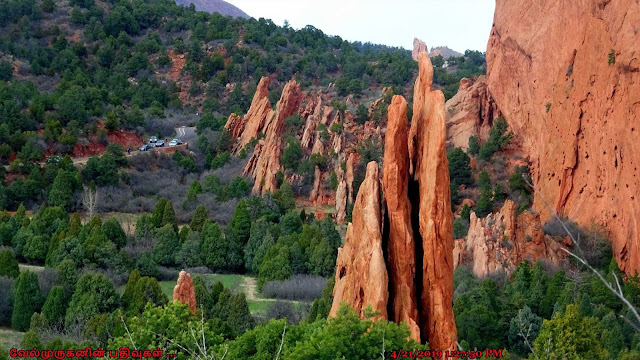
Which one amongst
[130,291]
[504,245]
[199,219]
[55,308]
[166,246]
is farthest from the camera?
[199,219]

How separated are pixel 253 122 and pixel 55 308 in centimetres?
3050

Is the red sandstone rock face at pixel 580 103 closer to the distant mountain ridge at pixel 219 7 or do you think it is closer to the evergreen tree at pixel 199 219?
the evergreen tree at pixel 199 219

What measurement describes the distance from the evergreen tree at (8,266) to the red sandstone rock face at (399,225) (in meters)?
16.2

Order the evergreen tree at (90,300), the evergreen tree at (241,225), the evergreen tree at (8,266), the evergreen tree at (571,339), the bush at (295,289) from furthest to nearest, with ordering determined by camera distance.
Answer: the evergreen tree at (241,225)
the bush at (295,289)
the evergreen tree at (8,266)
the evergreen tree at (90,300)
the evergreen tree at (571,339)

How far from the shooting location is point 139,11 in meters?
77.4

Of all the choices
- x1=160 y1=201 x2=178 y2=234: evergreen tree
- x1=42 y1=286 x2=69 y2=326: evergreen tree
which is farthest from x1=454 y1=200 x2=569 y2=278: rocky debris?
x1=42 y1=286 x2=69 y2=326: evergreen tree

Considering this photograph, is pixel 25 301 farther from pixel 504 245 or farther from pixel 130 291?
pixel 504 245

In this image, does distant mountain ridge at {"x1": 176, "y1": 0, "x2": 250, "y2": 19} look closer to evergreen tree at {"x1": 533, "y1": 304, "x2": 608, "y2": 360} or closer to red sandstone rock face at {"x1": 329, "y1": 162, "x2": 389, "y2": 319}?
evergreen tree at {"x1": 533, "y1": 304, "x2": 608, "y2": 360}

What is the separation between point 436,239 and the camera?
56.9ft

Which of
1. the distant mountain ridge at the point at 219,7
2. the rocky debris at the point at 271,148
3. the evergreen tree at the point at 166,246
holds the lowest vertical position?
the evergreen tree at the point at 166,246

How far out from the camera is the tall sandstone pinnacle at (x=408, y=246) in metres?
17.1

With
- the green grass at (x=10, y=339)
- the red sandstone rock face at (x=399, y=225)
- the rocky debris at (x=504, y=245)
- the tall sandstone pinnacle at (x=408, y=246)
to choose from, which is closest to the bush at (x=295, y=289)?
the rocky debris at (x=504, y=245)

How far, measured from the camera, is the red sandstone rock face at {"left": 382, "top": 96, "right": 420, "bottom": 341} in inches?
675

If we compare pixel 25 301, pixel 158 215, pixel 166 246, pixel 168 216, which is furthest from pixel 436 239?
pixel 158 215
